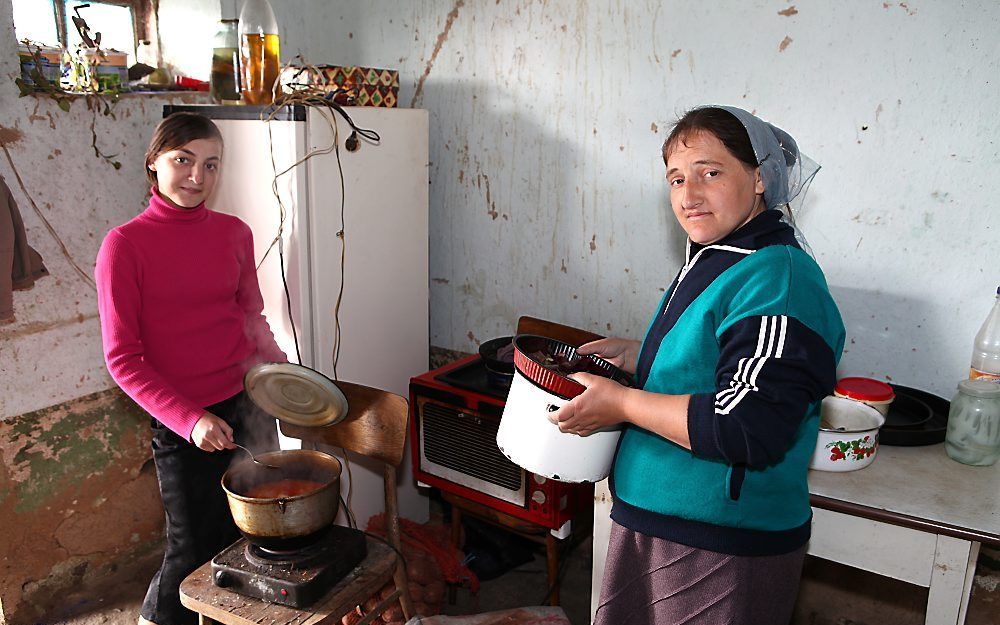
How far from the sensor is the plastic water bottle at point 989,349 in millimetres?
1784

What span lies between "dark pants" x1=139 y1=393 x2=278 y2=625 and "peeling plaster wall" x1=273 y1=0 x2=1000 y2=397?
1028 millimetres

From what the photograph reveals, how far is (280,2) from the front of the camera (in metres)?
2.82

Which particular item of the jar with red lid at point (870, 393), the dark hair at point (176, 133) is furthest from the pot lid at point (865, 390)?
the dark hair at point (176, 133)

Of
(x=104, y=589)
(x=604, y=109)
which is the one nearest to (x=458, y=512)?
(x=104, y=589)

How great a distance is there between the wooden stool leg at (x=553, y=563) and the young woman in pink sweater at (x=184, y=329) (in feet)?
2.87

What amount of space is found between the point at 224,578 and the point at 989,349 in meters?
1.84

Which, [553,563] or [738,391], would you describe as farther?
[553,563]

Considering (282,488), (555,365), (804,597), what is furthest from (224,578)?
(804,597)

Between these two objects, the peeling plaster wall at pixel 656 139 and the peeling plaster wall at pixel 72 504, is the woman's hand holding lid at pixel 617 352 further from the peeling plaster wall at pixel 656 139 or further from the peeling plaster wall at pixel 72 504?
the peeling plaster wall at pixel 72 504

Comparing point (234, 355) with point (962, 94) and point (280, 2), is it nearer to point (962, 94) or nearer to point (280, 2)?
point (280, 2)

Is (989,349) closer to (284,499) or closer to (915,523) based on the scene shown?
(915,523)

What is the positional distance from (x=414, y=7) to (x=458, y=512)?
66.2 inches

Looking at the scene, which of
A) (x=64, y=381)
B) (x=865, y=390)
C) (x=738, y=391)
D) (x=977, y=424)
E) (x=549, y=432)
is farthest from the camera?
(x=64, y=381)

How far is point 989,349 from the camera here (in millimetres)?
1801
